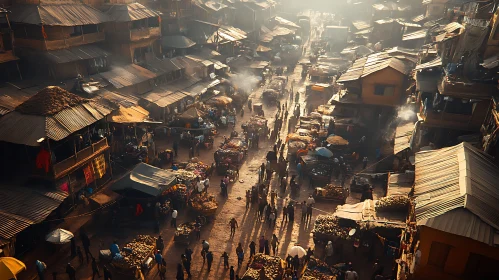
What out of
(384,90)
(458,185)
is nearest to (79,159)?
(458,185)

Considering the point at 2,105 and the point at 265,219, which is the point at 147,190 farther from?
the point at 2,105

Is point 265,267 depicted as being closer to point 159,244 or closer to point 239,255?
point 239,255

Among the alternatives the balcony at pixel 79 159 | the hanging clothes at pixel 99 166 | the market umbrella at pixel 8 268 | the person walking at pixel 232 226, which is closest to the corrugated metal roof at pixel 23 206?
the balcony at pixel 79 159

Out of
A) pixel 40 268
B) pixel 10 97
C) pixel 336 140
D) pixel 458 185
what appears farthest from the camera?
pixel 336 140

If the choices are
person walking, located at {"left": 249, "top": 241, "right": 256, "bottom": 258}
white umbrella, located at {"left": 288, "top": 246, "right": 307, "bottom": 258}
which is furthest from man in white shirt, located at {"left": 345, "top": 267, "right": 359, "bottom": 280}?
person walking, located at {"left": 249, "top": 241, "right": 256, "bottom": 258}

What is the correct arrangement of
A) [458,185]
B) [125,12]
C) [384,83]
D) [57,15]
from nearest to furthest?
[458,185] < [57,15] < [384,83] < [125,12]

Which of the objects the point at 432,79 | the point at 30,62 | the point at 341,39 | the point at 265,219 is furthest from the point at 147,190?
the point at 341,39

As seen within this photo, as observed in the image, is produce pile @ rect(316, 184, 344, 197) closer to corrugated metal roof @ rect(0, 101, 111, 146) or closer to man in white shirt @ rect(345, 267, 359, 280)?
man in white shirt @ rect(345, 267, 359, 280)
